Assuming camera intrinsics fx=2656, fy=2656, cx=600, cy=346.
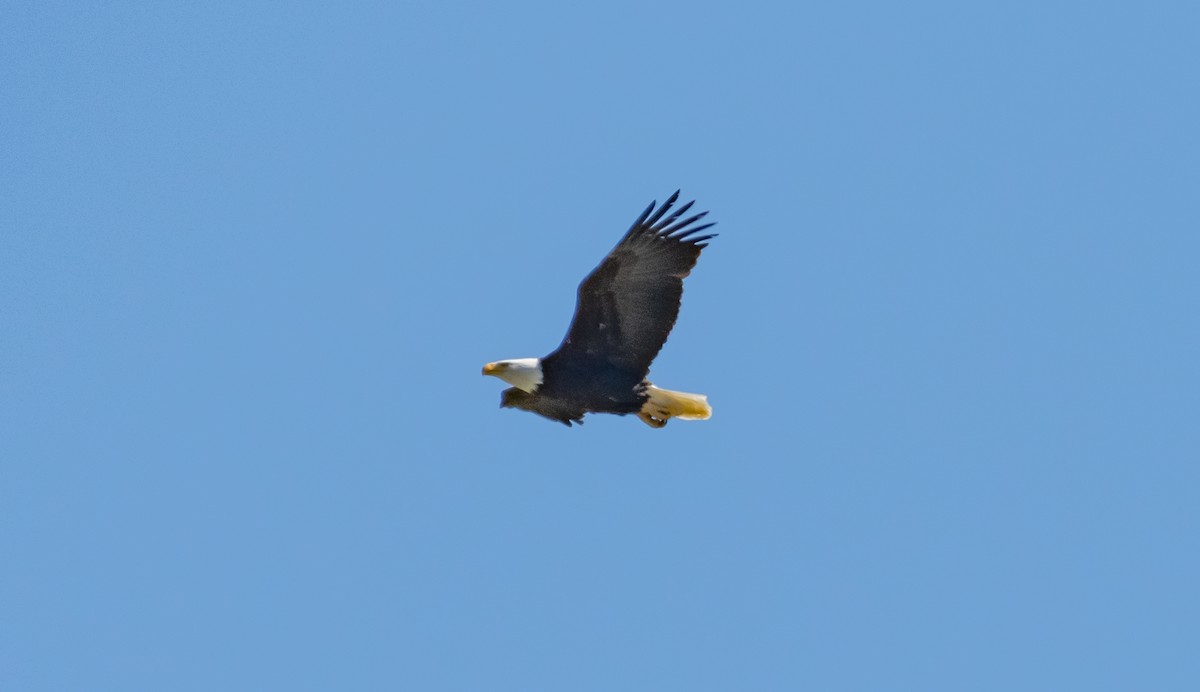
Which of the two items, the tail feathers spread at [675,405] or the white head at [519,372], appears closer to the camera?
the white head at [519,372]

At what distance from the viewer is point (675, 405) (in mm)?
24844

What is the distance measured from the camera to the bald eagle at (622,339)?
24344mm

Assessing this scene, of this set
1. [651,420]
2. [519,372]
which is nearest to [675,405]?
[651,420]

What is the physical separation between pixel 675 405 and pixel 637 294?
3.84ft

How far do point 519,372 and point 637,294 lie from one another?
1.31 m

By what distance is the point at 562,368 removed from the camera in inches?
970

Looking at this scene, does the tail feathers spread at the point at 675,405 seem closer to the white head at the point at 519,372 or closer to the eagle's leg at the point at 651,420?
the eagle's leg at the point at 651,420

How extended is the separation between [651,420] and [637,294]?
4.39 ft

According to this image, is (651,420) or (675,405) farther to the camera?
(651,420)

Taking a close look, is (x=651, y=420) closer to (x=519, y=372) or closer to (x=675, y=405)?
(x=675, y=405)

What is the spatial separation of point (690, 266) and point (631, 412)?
4.96 feet

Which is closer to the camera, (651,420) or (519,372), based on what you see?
(519,372)

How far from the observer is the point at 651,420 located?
25.0 m

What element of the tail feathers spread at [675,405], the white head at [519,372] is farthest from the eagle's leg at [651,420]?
the white head at [519,372]
